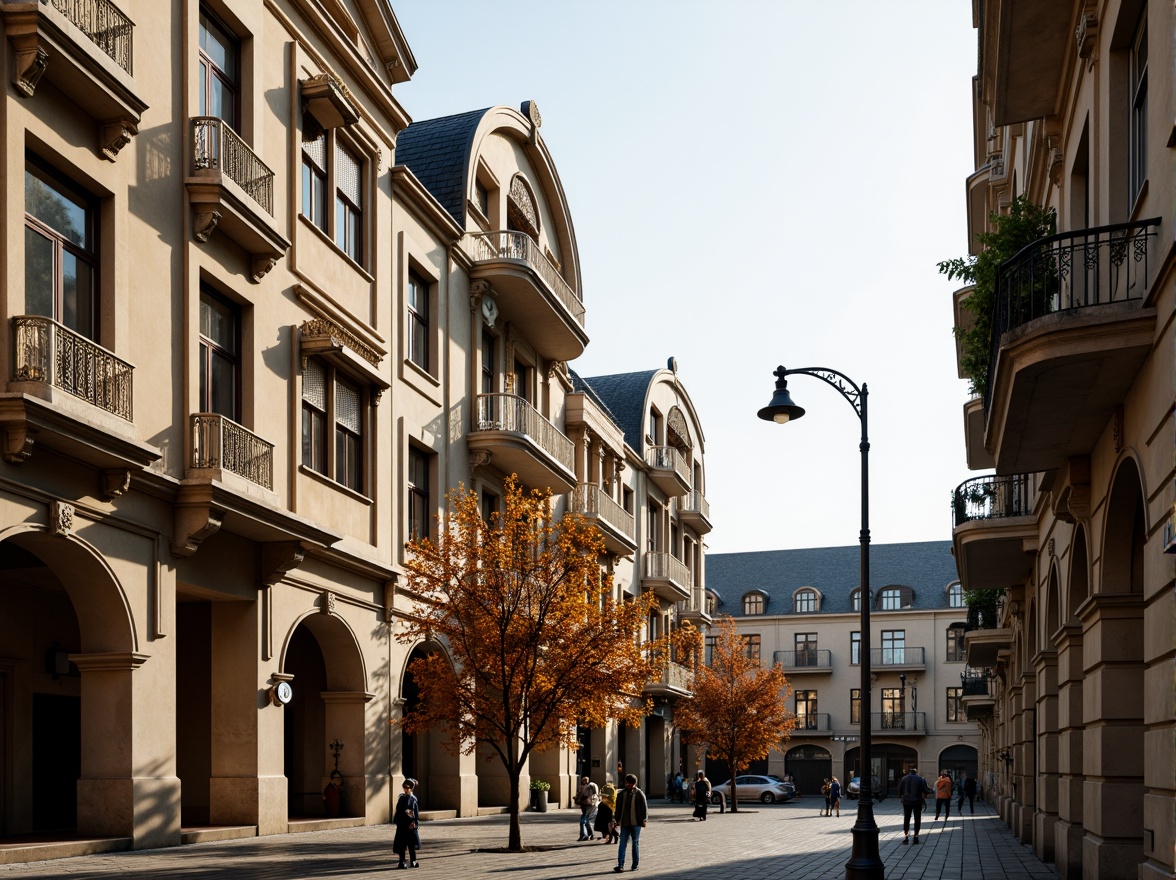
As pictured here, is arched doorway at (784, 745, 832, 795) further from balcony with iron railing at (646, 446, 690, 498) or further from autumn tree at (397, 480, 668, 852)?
autumn tree at (397, 480, 668, 852)

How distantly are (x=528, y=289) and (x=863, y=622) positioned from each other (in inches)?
645

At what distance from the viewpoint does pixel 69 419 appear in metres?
15.5

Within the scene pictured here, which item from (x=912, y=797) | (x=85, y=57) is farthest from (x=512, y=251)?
(x=85, y=57)

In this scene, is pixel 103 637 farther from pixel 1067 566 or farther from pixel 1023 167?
pixel 1023 167

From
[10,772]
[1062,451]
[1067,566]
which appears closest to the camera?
[1062,451]

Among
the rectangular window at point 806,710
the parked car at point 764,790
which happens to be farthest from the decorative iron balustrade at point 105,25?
the rectangular window at point 806,710

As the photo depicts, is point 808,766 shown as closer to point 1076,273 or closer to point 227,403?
point 227,403

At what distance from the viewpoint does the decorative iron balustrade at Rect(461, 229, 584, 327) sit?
32.5 m

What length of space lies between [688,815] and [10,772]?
24.8m

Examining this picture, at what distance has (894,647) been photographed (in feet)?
263

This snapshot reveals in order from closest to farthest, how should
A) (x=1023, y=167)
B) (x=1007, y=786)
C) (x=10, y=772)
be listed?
(x=10, y=772), (x=1023, y=167), (x=1007, y=786)

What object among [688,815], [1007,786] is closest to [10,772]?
[688,815]

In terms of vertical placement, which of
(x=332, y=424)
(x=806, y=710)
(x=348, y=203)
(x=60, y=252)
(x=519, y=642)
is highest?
(x=348, y=203)

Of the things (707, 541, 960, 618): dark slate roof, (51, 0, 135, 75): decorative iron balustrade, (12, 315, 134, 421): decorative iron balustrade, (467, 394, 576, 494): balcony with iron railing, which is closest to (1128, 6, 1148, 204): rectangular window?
(12, 315, 134, 421): decorative iron balustrade
